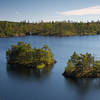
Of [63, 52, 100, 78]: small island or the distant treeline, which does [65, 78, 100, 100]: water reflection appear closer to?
[63, 52, 100, 78]: small island

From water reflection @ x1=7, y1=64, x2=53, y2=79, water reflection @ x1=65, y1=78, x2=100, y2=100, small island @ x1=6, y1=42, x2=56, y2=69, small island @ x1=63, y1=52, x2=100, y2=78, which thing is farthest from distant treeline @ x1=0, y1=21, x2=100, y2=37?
water reflection @ x1=65, y1=78, x2=100, y2=100

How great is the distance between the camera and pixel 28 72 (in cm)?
3653

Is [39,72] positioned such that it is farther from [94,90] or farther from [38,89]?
[94,90]

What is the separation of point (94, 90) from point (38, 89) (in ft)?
28.4

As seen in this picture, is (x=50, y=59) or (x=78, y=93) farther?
(x=50, y=59)

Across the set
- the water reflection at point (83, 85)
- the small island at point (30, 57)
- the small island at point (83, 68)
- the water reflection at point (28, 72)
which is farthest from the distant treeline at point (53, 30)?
the water reflection at point (83, 85)

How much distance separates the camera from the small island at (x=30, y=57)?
4044cm

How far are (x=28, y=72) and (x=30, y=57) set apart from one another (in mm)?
5356

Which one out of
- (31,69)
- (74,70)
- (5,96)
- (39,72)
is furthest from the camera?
(31,69)

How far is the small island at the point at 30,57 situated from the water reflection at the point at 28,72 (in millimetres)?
1869

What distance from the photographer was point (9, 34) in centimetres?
12469

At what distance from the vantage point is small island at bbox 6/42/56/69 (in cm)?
4044

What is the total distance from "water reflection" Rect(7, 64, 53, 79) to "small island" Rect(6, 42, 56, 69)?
→ 187 centimetres

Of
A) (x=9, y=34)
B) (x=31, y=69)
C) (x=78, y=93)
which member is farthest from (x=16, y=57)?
(x=9, y=34)
